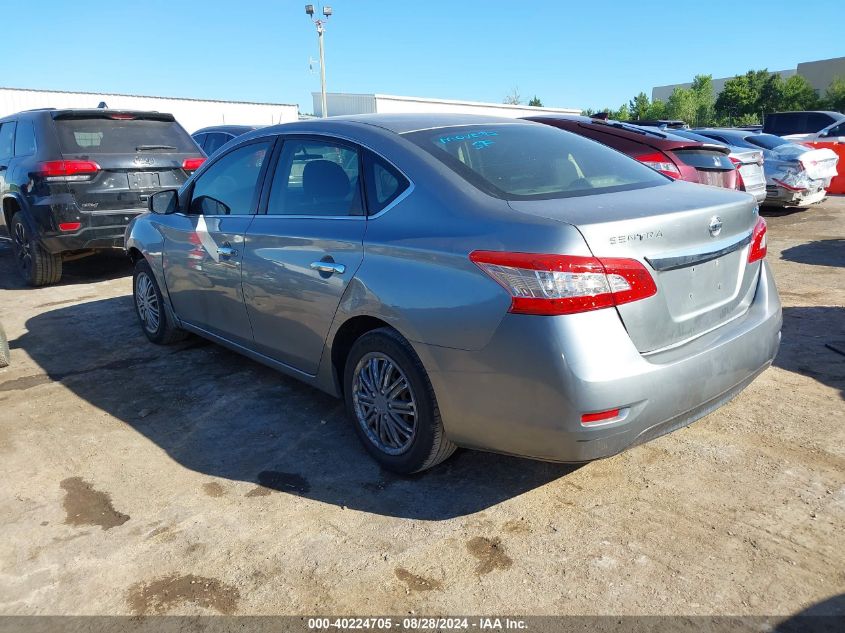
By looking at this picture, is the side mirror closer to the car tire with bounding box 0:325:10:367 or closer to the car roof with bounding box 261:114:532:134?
the car roof with bounding box 261:114:532:134

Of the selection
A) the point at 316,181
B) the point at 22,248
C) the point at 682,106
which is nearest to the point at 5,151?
the point at 22,248

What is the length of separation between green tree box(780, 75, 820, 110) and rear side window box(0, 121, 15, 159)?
58123 mm

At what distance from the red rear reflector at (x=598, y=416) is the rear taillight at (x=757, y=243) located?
1.19 meters

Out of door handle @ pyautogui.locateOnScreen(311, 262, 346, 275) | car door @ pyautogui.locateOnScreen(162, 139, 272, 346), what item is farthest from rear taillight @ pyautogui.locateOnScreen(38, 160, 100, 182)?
door handle @ pyautogui.locateOnScreen(311, 262, 346, 275)

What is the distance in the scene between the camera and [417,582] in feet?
8.21

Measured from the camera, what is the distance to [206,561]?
2.68 metres

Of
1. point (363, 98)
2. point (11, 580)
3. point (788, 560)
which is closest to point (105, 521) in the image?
point (11, 580)

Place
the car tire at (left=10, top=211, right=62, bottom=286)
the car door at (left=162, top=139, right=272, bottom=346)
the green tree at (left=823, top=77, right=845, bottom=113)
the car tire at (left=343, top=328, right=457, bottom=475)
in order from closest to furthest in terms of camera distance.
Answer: the car tire at (left=343, top=328, right=457, bottom=475)
the car door at (left=162, top=139, right=272, bottom=346)
the car tire at (left=10, top=211, right=62, bottom=286)
the green tree at (left=823, top=77, right=845, bottom=113)

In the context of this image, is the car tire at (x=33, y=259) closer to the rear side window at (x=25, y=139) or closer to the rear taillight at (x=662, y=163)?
the rear side window at (x=25, y=139)

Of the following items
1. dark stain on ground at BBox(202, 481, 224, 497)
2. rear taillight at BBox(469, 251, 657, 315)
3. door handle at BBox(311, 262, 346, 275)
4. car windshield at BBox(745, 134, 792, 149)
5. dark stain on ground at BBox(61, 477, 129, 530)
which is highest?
car windshield at BBox(745, 134, 792, 149)

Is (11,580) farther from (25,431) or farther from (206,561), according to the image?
(25,431)

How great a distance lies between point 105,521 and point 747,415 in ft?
10.7

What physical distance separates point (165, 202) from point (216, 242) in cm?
99

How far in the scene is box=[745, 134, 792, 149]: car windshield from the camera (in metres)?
11.7
